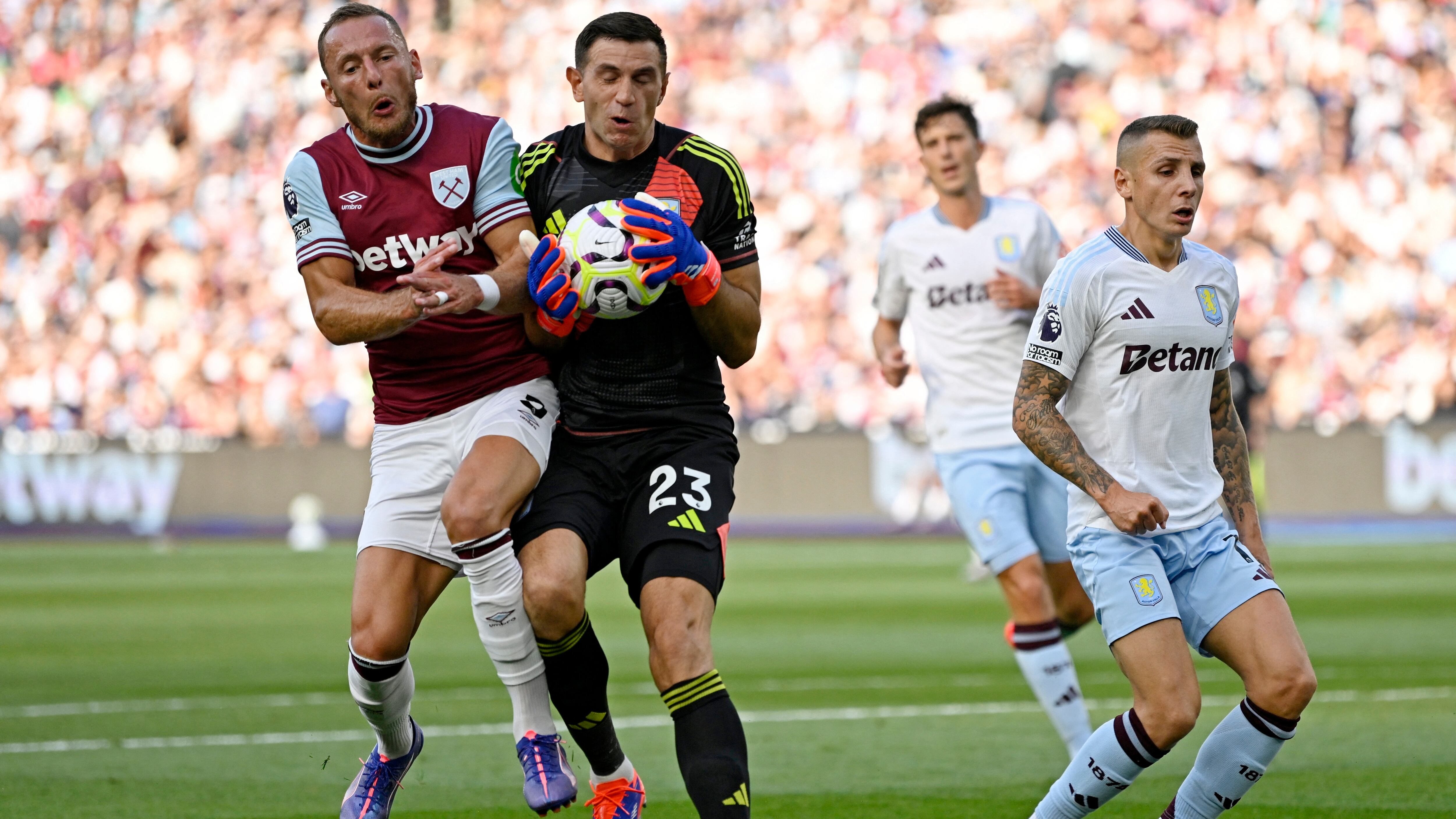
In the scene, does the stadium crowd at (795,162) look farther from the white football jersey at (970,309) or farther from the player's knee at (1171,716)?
the player's knee at (1171,716)

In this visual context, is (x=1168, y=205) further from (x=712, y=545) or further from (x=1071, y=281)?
(x=712, y=545)

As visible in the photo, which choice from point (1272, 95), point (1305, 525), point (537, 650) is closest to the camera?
point (537, 650)

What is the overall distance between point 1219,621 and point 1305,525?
14773 millimetres

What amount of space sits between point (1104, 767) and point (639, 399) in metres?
1.77

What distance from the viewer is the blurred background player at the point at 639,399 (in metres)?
4.81

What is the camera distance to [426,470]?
566 centimetres

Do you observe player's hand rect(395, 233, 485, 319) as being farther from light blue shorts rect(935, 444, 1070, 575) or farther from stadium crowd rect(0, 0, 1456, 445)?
stadium crowd rect(0, 0, 1456, 445)

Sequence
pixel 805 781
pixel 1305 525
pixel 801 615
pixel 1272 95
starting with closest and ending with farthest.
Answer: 1. pixel 805 781
2. pixel 801 615
3. pixel 1305 525
4. pixel 1272 95

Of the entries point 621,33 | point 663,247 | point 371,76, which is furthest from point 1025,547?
point 371,76

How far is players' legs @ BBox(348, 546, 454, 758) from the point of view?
554 centimetres

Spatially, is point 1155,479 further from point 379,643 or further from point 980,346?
point 980,346

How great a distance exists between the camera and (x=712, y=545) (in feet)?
Answer: 16.4

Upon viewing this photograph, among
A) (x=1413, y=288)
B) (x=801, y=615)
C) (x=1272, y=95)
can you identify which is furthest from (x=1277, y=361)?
(x=801, y=615)

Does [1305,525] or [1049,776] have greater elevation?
[1049,776]
